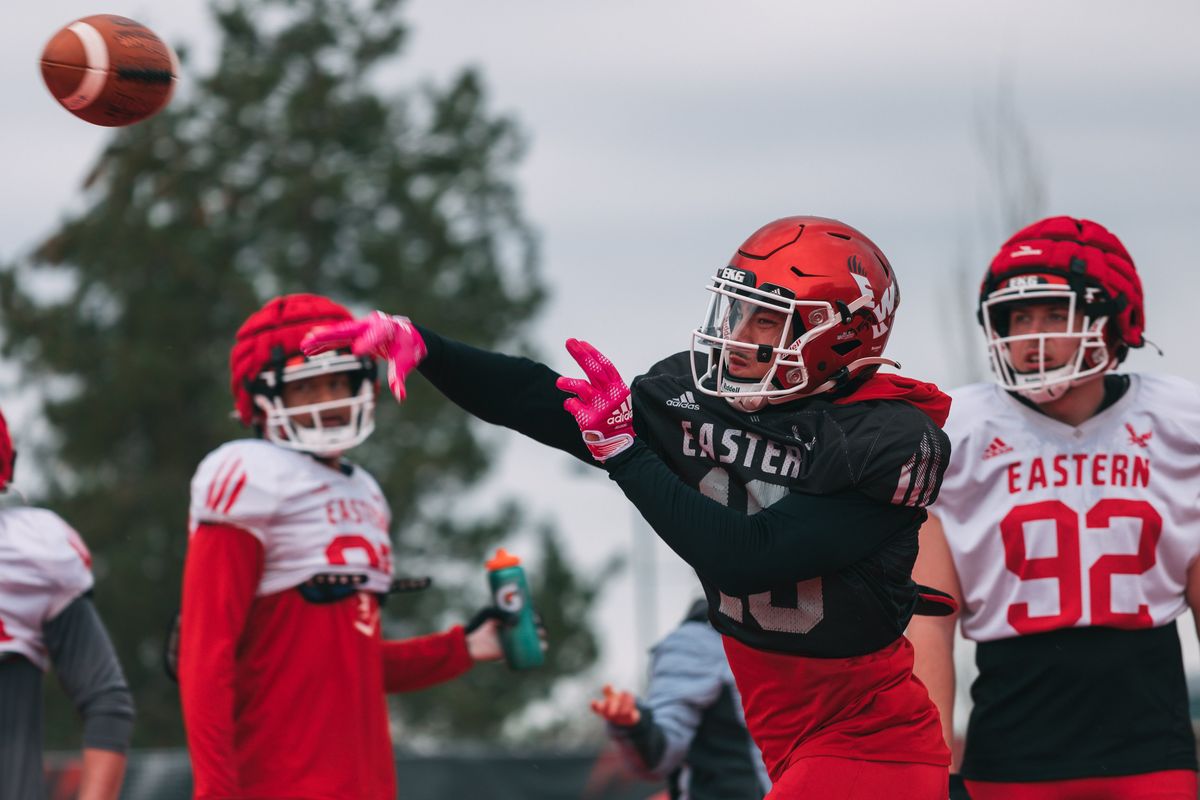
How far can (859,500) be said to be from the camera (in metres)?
3.90

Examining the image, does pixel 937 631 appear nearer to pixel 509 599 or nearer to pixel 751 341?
pixel 751 341

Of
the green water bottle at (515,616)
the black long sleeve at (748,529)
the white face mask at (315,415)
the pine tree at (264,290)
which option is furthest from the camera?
the pine tree at (264,290)

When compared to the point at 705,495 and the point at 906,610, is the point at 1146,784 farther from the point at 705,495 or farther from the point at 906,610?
the point at 705,495

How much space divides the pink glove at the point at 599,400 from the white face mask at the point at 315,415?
1.55 metres

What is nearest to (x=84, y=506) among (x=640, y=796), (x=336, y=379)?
(x=640, y=796)

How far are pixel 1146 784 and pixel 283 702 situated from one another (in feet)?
7.70

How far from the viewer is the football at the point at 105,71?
4848 millimetres

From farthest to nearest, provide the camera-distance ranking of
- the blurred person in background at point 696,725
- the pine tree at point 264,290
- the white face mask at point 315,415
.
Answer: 1. the pine tree at point 264,290
2. the blurred person in background at point 696,725
3. the white face mask at point 315,415

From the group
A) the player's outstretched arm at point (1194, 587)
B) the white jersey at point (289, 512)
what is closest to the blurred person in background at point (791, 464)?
the white jersey at point (289, 512)

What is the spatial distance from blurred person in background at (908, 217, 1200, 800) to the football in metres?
2.41

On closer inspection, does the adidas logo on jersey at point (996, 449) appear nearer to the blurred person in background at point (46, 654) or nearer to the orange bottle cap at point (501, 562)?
the orange bottle cap at point (501, 562)

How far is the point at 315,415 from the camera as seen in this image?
5234mm

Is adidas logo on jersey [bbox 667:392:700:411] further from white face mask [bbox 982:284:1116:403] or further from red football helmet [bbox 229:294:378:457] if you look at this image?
red football helmet [bbox 229:294:378:457]

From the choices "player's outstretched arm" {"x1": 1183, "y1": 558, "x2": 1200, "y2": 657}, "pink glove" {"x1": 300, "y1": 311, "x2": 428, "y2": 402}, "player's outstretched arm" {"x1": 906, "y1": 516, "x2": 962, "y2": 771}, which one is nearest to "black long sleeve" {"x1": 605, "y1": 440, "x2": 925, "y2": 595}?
"pink glove" {"x1": 300, "y1": 311, "x2": 428, "y2": 402}
